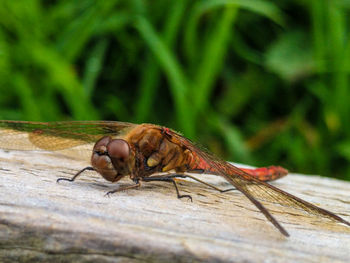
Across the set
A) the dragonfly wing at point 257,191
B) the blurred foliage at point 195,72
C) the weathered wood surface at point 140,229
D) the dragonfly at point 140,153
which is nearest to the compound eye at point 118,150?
the dragonfly at point 140,153

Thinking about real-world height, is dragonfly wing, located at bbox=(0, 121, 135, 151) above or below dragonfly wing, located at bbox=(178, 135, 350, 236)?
below

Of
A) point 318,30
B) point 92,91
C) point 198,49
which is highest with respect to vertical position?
point 318,30

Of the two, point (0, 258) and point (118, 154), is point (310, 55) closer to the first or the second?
point (118, 154)

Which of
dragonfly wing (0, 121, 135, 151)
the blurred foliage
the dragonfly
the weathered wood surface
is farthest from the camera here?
the blurred foliage

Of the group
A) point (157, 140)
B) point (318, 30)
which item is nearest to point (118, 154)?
point (157, 140)

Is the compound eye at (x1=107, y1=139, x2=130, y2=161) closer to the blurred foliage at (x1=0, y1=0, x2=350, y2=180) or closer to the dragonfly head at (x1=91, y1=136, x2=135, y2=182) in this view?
the dragonfly head at (x1=91, y1=136, x2=135, y2=182)

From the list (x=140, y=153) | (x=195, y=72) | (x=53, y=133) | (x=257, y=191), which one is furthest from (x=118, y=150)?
(x=195, y=72)

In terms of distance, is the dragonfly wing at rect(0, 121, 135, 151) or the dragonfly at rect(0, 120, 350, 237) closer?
the dragonfly at rect(0, 120, 350, 237)

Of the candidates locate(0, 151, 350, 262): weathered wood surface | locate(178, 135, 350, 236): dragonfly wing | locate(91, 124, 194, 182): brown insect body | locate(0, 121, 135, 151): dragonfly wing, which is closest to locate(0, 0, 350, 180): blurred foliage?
locate(0, 121, 135, 151): dragonfly wing
